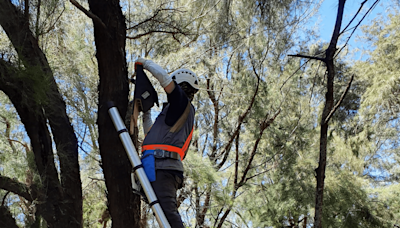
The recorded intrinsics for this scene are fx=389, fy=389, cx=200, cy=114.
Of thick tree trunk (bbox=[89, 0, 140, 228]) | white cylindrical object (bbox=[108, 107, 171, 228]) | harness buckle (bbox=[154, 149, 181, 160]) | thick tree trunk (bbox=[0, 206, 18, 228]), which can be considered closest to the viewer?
white cylindrical object (bbox=[108, 107, 171, 228])

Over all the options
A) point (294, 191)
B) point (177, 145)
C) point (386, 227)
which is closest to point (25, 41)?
point (177, 145)

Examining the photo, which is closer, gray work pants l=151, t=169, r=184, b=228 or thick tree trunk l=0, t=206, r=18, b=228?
gray work pants l=151, t=169, r=184, b=228

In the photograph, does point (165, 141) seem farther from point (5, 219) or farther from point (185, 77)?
point (5, 219)

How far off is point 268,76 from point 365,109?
2.16 m

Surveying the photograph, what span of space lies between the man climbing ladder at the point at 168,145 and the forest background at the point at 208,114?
266 millimetres

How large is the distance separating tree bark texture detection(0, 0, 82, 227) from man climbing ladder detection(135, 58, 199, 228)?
0.73 metres

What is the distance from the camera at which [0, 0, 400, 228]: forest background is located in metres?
2.39

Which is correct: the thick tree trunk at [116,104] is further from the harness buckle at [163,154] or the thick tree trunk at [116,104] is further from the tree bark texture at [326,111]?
the tree bark texture at [326,111]

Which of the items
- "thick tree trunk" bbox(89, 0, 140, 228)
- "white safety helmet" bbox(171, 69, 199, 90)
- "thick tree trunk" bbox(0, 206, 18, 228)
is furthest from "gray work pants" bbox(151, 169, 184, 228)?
"thick tree trunk" bbox(0, 206, 18, 228)

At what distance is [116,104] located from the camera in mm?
2291

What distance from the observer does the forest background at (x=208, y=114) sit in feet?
7.83

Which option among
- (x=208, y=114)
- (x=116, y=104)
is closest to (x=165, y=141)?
(x=116, y=104)

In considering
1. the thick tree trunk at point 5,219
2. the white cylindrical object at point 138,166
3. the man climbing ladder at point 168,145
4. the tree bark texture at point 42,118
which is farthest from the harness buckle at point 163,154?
the thick tree trunk at point 5,219

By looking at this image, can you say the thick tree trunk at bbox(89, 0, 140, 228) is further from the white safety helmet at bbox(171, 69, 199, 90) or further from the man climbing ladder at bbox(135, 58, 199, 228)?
the white safety helmet at bbox(171, 69, 199, 90)
